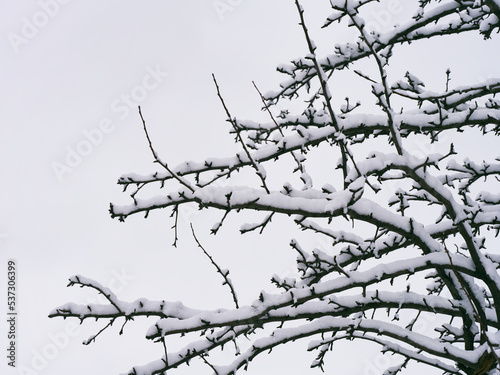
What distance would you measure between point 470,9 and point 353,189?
11.4 ft

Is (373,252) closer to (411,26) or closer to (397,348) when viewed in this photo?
(397,348)

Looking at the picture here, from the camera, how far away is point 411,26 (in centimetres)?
464

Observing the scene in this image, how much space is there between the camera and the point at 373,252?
12.3 feet

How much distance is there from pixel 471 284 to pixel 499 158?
1.88 m

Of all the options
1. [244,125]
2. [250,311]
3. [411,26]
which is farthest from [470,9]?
[250,311]

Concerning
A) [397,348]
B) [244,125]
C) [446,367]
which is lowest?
[446,367]

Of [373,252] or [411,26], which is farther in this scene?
[411,26]

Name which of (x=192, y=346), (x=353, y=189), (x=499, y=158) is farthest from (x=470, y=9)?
(x=192, y=346)

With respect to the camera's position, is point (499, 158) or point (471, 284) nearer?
point (471, 284)

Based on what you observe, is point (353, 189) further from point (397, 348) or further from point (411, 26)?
point (411, 26)

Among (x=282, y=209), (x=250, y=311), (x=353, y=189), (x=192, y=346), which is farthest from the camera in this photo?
(x=192, y=346)

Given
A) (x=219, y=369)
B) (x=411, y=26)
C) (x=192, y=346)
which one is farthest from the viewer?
(x=411, y=26)

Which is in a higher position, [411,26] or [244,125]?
[411,26]

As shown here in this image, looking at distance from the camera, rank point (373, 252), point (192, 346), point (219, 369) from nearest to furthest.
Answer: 1. point (192, 346)
2. point (219, 369)
3. point (373, 252)
